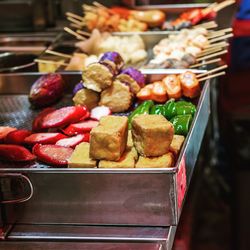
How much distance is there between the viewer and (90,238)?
221 cm

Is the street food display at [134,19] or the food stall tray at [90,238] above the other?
the street food display at [134,19]

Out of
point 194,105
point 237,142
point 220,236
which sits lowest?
point 220,236

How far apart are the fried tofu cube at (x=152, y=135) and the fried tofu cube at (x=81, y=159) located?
18cm

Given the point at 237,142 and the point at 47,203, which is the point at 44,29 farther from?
the point at 47,203

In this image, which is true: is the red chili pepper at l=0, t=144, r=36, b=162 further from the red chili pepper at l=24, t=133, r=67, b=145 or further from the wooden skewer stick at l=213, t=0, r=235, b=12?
the wooden skewer stick at l=213, t=0, r=235, b=12

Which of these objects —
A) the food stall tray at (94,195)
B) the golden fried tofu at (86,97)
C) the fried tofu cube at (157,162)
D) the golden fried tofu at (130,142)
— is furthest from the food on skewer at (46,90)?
the fried tofu cube at (157,162)

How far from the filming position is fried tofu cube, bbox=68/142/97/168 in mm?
2277

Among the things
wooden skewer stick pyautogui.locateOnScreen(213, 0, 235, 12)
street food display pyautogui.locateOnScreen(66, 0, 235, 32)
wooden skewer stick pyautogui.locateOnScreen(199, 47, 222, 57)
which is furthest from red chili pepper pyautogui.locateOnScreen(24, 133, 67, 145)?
wooden skewer stick pyautogui.locateOnScreen(213, 0, 235, 12)

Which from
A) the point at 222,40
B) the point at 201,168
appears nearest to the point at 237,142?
the point at 201,168

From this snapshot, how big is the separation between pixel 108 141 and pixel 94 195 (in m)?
0.19

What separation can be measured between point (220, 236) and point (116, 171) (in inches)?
94.4

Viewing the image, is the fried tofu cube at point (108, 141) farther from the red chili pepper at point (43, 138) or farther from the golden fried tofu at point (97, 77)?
the golden fried tofu at point (97, 77)

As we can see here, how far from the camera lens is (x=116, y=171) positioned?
2174 millimetres

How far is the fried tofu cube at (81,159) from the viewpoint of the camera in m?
2.28
